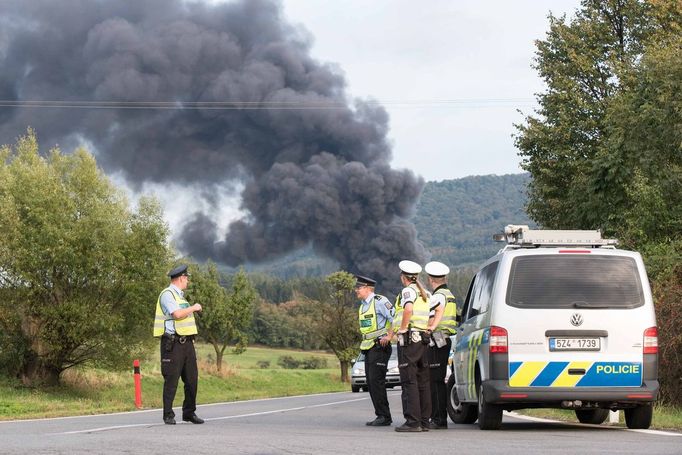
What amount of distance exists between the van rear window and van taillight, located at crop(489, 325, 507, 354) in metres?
0.32

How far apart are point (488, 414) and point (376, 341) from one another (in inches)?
80.6

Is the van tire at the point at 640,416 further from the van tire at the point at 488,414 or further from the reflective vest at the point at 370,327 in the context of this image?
the reflective vest at the point at 370,327

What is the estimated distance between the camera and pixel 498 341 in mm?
11234

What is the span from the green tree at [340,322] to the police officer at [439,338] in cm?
4510

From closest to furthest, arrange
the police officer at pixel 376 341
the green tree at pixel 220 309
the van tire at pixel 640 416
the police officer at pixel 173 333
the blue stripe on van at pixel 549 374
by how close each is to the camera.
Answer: the blue stripe on van at pixel 549 374 → the van tire at pixel 640 416 → the police officer at pixel 173 333 → the police officer at pixel 376 341 → the green tree at pixel 220 309

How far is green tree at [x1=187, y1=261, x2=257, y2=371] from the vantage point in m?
53.3

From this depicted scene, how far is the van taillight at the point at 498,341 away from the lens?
1122cm

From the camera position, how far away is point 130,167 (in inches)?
3787

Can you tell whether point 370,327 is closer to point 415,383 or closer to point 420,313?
point 420,313

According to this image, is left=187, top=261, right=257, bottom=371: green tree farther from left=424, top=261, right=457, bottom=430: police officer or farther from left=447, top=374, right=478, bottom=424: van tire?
left=424, top=261, right=457, bottom=430: police officer

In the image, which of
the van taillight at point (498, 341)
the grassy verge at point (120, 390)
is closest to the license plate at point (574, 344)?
the van taillight at point (498, 341)

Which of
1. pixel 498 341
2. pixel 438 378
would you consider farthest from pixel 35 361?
pixel 498 341

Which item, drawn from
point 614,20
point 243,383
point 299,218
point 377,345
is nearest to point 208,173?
point 299,218

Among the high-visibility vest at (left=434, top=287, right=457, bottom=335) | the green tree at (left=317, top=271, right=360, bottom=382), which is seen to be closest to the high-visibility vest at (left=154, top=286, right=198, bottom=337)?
the high-visibility vest at (left=434, top=287, right=457, bottom=335)
